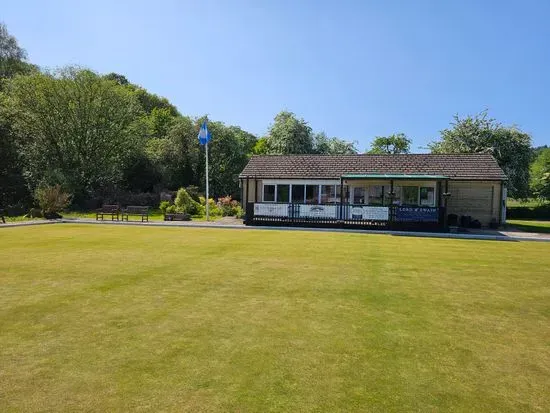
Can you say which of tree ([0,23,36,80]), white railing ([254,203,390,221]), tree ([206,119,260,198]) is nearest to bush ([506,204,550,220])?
white railing ([254,203,390,221])

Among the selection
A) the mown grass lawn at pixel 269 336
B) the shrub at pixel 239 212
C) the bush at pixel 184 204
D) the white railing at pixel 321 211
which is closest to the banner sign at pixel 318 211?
the white railing at pixel 321 211

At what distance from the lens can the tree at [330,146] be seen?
51562mm

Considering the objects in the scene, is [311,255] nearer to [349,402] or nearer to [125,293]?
[125,293]

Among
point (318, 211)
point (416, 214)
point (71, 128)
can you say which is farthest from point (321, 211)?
point (71, 128)

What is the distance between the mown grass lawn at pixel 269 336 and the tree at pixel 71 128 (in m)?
27.0

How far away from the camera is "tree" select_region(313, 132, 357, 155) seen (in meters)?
51.6

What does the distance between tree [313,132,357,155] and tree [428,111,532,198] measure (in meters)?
16.4

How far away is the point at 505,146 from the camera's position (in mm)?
35406

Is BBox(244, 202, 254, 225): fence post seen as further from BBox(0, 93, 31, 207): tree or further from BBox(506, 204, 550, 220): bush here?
BBox(506, 204, 550, 220): bush

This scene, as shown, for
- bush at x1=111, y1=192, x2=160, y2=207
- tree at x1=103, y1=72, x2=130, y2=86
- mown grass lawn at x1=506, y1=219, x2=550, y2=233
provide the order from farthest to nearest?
1. tree at x1=103, y1=72, x2=130, y2=86
2. bush at x1=111, y1=192, x2=160, y2=207
3. mown grass lawn at x1=506, y1=219, x2=550, y2=233

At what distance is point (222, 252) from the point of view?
38.5 ft

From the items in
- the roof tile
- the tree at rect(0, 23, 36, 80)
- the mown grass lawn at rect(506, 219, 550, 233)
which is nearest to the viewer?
the mown grass lawn at rect(506, 219, 550, 233)

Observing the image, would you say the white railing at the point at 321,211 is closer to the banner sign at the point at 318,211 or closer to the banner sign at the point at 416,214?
the banner sign at the point at 318,211

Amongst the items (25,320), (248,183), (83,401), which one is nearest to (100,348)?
(83,401)
